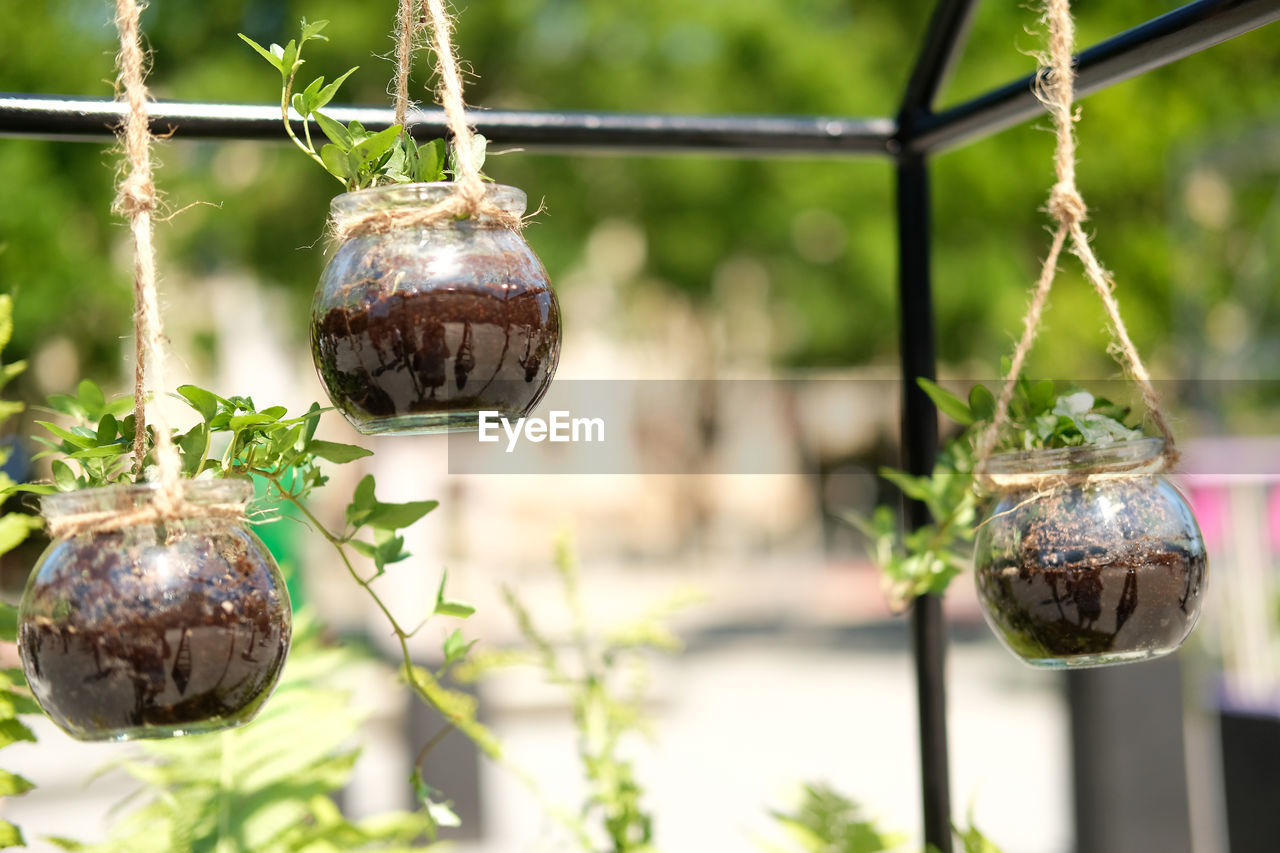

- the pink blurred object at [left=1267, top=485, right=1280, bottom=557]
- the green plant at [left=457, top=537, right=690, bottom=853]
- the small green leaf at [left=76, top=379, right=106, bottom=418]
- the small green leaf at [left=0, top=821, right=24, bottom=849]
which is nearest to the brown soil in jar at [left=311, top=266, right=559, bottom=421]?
the small green leaf at [left=76, top=379, right=106, bottom=418]

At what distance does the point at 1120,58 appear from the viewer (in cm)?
116

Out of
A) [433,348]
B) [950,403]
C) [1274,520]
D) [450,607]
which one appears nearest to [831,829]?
[950,403]

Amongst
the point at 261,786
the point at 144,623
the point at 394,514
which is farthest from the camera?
the point at 261,786

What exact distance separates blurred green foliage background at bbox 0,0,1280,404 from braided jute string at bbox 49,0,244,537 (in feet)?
24.2

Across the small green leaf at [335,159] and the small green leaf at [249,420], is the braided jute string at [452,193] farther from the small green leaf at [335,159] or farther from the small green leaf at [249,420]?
the small green leaf at [249,420]

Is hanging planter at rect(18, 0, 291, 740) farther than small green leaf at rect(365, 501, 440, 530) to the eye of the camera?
No

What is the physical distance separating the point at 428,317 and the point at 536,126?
54cm

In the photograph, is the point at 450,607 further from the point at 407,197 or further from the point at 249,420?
the point at 407,197

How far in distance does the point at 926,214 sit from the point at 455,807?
3066 millimetres

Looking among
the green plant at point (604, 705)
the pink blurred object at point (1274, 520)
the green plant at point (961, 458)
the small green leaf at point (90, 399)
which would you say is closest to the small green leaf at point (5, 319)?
the small green leaf at point (90, 399)

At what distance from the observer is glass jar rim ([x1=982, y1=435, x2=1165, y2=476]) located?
42.4 inches

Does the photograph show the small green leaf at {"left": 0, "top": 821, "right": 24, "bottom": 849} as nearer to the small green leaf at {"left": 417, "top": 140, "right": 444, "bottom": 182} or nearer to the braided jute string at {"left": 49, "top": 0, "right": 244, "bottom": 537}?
the braided jute string at {"left": 49, "top": 0, "right": 244, "bottom": 537}

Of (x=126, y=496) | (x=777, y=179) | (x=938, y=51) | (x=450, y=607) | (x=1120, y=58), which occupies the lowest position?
(x=450, y=607)

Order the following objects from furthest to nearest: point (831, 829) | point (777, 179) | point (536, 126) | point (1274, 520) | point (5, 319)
Result: point (777, 179) < point (1274, 520) < point (831, 829) < point (536, 126) < point (5, 319)
